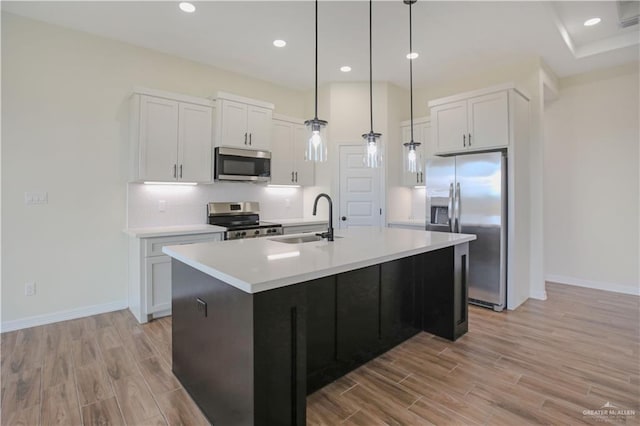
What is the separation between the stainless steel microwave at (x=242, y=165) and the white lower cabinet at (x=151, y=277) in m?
1.00

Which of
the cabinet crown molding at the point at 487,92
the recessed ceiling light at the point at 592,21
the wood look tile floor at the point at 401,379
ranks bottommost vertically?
the wood look tile floor at the point at 401,379

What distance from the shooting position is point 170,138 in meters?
3.66

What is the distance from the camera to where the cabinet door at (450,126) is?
3.98 metres

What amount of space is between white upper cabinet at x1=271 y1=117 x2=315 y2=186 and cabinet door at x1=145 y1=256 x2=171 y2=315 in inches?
78.4

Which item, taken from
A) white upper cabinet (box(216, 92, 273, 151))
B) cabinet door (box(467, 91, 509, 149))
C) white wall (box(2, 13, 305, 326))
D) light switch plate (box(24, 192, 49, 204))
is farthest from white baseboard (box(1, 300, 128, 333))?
cabinet door (box(467, 91, 509, 149))

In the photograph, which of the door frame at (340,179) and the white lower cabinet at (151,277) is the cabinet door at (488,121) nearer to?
the door frame at (340,179)

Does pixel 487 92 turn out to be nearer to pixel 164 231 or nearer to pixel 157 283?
pixel 164 231

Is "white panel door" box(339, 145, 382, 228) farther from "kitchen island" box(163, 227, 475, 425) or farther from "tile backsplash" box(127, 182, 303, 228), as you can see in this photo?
"kitchen island" box(163, 227, 475, 425)

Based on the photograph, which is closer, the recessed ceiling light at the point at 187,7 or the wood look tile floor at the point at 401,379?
the wood look tile floor at the point at 401,379

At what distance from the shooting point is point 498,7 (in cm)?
306

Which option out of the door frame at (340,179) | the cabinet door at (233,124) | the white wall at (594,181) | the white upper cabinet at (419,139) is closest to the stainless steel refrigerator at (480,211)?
the white upper cabinet at (419,139)

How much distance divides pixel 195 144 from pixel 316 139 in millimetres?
2062

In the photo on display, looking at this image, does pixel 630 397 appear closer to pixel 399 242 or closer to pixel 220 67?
pixel 399 242

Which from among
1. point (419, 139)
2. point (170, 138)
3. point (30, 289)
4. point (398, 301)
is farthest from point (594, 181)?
point (30, 289)
